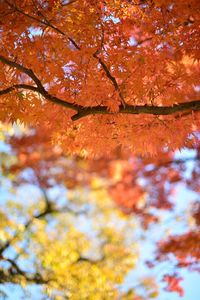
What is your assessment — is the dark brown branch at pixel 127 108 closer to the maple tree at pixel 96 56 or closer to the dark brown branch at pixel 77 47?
the maple tree at pixel 96 56

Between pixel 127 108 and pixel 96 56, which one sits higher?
pixel 96 56

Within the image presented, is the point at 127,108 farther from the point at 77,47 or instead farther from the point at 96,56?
the point at 77,47

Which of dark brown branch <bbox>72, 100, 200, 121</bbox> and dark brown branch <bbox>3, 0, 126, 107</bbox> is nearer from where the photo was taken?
dark brown branch <bbox>3, 0, 126, 107</bbox>

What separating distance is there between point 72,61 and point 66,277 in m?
5.90

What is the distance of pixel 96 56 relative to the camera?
358 cm

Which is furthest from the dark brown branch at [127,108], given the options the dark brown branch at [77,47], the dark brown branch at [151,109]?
the dark brown branch at [77,47]

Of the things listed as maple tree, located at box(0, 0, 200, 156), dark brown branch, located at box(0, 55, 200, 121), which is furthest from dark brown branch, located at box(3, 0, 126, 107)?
dark brown branch, located at box(0, 55, 200, 121)

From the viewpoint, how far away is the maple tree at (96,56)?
358 cm

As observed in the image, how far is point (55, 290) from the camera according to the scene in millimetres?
7914

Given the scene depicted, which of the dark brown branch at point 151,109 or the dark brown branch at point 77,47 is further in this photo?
the dark brown branch at point 151,109

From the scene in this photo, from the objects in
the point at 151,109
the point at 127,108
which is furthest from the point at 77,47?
the point at 151,109

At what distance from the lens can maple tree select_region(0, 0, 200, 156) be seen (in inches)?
141

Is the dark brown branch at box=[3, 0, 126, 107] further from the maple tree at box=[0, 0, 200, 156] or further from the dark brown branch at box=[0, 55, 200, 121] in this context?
the dark brown branch at box=[0, 55, 200, 121]

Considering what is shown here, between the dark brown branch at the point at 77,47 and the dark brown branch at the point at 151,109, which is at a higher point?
the dark brown branch at the point at 77,47
